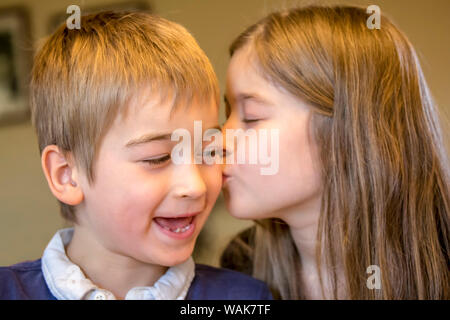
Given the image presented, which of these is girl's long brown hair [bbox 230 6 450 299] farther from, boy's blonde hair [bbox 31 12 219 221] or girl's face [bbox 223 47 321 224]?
boy's blonde hair [bbox 31 12 219 221]

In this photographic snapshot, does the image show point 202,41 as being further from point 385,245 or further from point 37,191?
point 385,245

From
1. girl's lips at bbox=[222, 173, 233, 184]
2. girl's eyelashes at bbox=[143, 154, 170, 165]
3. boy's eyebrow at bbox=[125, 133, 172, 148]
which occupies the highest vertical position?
boy's eyebrow at bbox=[125, 133, 172, 148]

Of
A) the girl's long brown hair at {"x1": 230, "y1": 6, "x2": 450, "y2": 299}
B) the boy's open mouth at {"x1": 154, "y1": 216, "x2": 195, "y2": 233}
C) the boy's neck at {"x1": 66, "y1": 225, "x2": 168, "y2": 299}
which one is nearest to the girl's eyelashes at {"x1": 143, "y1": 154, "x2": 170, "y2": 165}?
the boy's open mouth at {"x1": 154, "y1": 216, "x2": 195, "y2": 233}

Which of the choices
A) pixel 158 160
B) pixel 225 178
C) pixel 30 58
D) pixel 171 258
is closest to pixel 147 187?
pixel 158 160

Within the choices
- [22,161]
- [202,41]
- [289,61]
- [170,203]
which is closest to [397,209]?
[289,61]

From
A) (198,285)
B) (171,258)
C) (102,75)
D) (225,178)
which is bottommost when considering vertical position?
(198,285)

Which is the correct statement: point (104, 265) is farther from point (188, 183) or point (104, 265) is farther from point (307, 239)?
point (307, 239)

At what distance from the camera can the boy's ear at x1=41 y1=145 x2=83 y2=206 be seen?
0.98 meters

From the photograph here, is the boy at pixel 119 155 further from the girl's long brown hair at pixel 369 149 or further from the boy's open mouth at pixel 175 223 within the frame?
the girl's long brown hair at pixel 369 149

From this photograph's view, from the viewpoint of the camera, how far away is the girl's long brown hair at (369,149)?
1.11 meters

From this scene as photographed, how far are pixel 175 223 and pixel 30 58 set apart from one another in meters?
0.53

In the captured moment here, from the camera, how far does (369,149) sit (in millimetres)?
1117

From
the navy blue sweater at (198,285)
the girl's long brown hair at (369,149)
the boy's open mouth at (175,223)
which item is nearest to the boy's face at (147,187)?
the boy's open mouth at (175,223)

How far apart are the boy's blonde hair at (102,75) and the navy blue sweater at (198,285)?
0.23 meters
